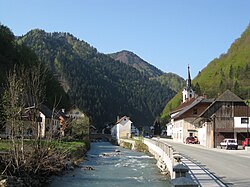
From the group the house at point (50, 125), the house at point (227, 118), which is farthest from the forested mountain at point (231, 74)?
the house at point (50, 125)

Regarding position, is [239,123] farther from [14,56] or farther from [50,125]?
[14,56]

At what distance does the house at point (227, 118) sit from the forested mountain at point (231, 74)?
162ft

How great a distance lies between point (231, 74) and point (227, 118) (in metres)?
69.5

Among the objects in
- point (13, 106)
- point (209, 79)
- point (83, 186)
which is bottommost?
point (83, 186)

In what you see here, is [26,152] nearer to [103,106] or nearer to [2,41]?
[2,41]

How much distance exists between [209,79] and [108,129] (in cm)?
5214

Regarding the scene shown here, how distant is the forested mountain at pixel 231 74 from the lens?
11106 cm

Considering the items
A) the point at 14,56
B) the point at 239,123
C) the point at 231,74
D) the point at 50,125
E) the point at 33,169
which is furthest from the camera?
the point at 231,74

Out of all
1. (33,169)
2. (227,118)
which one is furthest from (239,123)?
(33,169)

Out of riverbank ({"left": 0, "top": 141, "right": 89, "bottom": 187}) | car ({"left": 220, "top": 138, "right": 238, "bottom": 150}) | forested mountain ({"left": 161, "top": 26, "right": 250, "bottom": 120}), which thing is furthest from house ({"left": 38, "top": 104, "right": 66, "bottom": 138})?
forested mountain ({"left": 161, "top": 26, "right": 250, "bottom": 120})

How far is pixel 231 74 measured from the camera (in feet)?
396

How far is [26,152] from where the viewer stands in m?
24.8

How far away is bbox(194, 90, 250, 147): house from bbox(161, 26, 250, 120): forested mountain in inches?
1945

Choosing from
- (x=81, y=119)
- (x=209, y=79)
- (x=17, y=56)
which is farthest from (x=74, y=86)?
(x=81, y=119)
